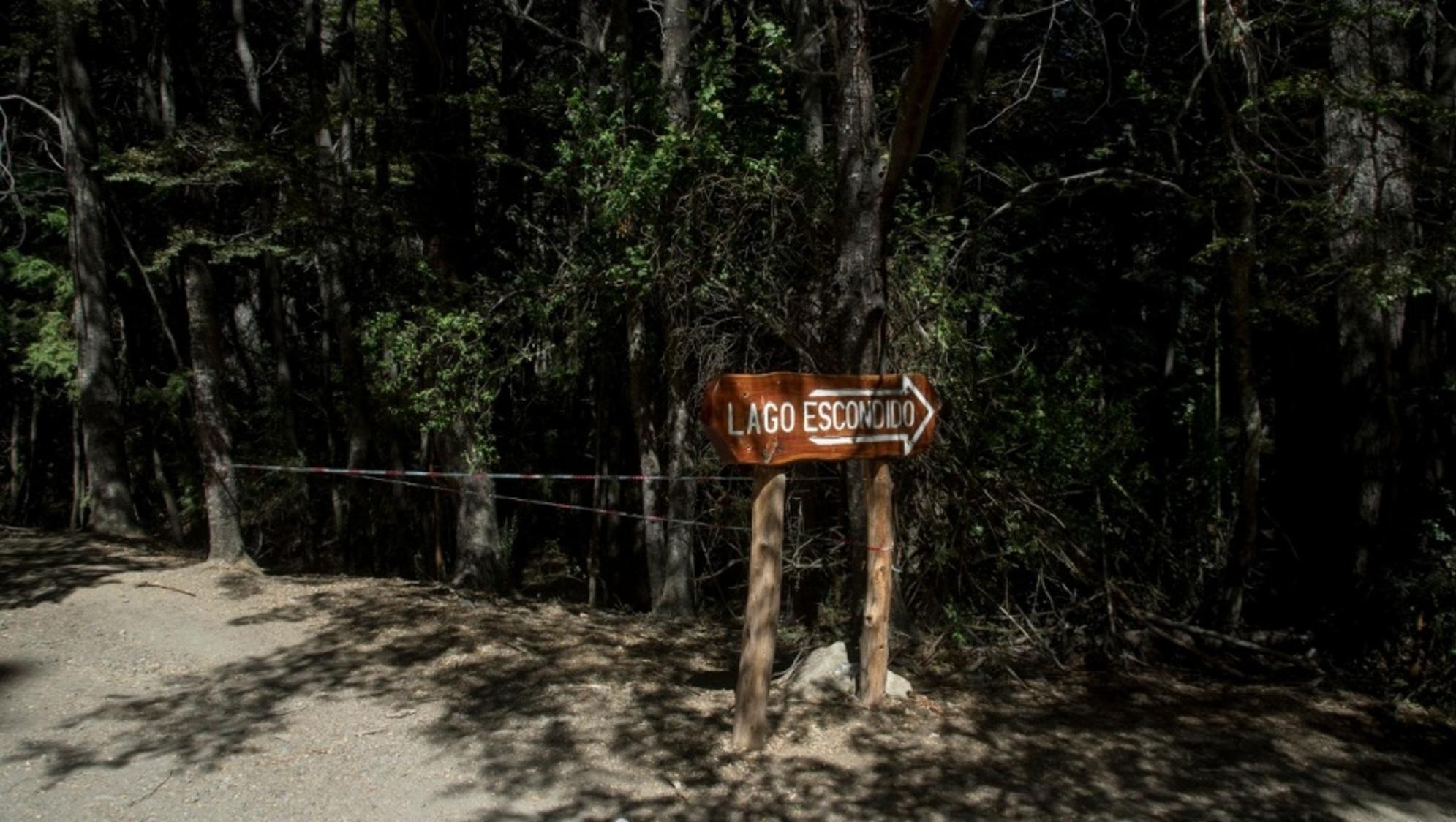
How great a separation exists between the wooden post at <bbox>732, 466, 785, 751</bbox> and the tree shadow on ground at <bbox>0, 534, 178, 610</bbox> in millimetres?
6338

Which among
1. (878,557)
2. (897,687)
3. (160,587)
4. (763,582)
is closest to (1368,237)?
(878,557)

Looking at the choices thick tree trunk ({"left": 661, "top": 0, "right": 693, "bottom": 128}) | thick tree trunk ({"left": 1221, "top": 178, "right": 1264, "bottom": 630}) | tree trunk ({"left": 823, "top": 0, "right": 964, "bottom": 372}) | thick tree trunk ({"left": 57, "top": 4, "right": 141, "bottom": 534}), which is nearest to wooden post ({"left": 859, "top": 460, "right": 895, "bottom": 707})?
tree trunk ({"left": 823, "top": 0, "right": 964, "bottom": 372})

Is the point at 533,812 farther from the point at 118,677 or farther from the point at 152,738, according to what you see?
the point at 118,677

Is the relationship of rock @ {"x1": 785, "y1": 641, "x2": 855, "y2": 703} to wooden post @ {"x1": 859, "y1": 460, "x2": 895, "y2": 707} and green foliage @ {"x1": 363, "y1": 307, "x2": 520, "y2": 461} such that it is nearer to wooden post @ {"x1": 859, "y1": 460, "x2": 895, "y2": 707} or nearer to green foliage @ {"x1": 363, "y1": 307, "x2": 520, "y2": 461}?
wooden post @ {"x1": 859, "y1": 460, "x2": 895, "y2": 707}

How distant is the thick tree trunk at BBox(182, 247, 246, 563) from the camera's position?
32.4 feet

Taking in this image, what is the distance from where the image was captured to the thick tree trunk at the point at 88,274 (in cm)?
1159

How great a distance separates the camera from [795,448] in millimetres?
5602

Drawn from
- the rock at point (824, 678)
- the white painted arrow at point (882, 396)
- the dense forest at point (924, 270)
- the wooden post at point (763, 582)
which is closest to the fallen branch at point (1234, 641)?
the dense forest at point (924, 270)

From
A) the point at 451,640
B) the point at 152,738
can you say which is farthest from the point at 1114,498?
the point at 152,738

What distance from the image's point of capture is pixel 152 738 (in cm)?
598

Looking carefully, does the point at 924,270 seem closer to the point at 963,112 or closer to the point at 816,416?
the point at 963,112

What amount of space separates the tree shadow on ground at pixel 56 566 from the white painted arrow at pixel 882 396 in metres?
6.80

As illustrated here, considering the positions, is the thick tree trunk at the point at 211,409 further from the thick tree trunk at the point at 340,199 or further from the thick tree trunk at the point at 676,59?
the thick tree trunk at the point at 676,59

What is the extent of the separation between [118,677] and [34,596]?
8.09 ft
